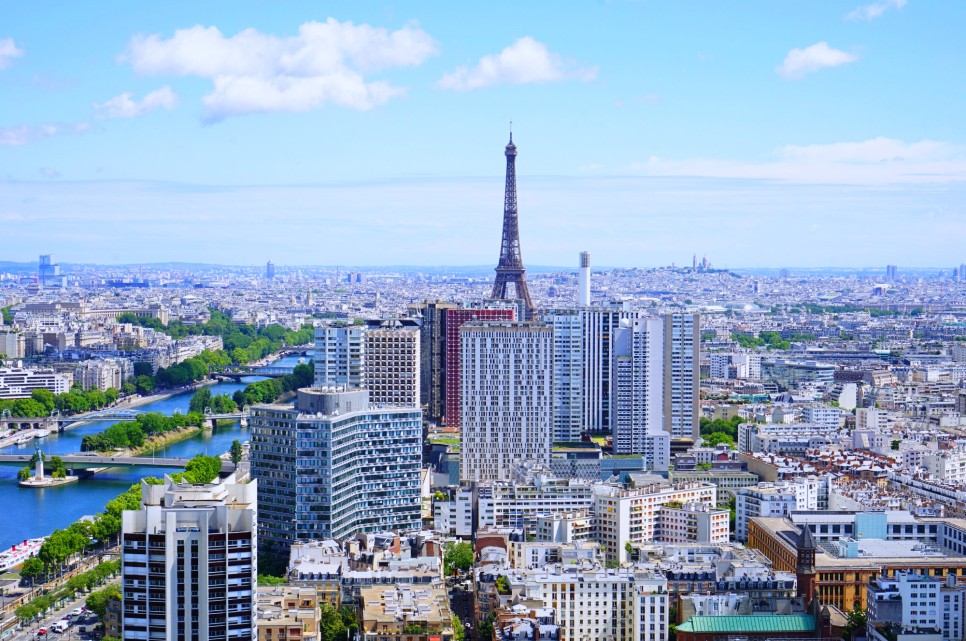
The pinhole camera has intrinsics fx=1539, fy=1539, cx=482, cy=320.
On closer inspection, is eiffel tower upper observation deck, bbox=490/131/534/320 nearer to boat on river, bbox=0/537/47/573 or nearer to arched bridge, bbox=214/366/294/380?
arched bridge, bbox=214/366/294/380

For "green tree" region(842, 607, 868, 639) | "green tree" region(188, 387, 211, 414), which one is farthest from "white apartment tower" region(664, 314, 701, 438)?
"green tree" region(842, 607, 868, 639)

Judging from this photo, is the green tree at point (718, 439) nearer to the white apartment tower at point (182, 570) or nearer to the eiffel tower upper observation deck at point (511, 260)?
the eiffel tower upper observation deck at point (511, 260)

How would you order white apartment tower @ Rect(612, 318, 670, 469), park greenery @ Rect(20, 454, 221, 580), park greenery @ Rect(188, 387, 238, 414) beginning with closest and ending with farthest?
park greenery @ Rect(20, 454, 221, 580)
white apartment tower @ Rect(612, 318, 670, 469)
park greenery @ Rect(188, 387, 238, 414)

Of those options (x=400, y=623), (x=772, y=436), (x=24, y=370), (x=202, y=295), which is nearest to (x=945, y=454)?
(x=772, y=436)

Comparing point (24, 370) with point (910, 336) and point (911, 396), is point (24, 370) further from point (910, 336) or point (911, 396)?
point (910, 336)

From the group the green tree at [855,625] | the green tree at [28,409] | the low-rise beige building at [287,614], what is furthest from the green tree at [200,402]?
the green tree at [855,625]

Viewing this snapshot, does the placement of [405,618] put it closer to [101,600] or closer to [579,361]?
[101,600]

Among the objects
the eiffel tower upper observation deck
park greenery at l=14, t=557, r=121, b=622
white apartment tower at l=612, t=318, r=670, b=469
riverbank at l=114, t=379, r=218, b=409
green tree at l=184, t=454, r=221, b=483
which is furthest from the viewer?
riverbank at l=114, t=379, r=218, b=409

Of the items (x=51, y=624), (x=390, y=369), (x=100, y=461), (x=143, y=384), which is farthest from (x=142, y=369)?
(x=51, y=624)
